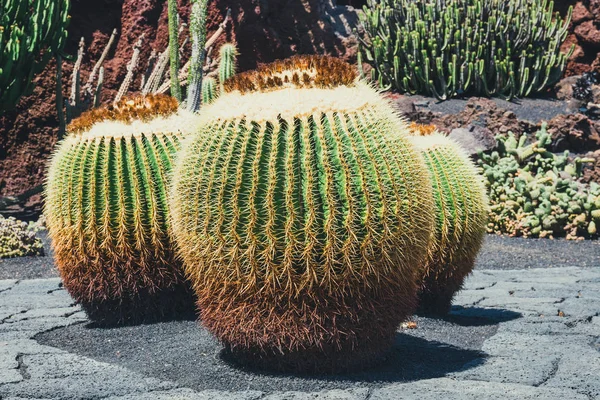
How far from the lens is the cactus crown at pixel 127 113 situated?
4.41 meters

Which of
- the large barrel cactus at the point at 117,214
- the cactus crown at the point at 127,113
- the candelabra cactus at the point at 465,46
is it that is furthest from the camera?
the candelabra cactus at the point at 465,46

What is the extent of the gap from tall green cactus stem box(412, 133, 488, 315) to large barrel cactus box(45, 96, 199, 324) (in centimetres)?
133


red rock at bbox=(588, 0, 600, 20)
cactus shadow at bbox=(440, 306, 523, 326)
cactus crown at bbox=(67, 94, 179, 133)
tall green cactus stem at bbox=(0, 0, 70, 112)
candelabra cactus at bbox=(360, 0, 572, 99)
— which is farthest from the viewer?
red rock at bbox=(588, 0, 600, 20)

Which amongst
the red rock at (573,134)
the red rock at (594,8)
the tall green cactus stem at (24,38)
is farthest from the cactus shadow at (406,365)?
the red rock at (594,8)

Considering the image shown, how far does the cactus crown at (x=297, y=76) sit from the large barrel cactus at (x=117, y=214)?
35.4 inches

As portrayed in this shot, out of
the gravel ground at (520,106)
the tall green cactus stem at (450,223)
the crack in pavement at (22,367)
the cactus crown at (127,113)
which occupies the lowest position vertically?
the crack in pavement at (22,367)

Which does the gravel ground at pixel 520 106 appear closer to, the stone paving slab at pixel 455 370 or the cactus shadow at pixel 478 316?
the stone paving slab at pixel 455 370

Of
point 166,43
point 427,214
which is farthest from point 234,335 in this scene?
point 166,43

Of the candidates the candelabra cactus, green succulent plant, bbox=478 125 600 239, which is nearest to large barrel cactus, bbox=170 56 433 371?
green succulent plant, bbox=478 125 600 239

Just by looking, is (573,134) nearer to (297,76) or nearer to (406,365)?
(406,365)

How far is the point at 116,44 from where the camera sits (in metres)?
11.0

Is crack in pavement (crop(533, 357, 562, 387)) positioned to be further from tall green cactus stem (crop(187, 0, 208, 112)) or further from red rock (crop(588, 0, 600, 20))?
red rock (crop(588, 0, 600, 20))

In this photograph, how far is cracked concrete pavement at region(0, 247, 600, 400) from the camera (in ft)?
10.7

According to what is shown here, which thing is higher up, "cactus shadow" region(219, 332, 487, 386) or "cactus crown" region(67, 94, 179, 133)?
"cactus crown" region(67, 94, 179, 133)
